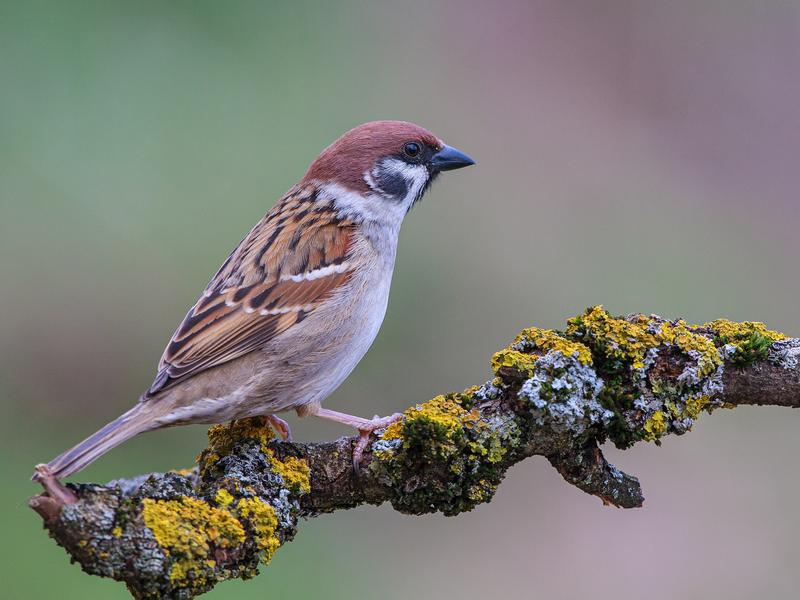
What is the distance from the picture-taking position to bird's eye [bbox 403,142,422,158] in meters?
3.95

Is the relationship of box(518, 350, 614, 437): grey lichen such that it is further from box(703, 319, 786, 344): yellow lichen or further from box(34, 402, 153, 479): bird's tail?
box(34, 402, 153, 479): bird's tail

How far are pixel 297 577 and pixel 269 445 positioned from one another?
2.13 meters

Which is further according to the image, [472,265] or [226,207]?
[472,265]

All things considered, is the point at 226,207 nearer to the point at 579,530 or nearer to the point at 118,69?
the point at 118,69

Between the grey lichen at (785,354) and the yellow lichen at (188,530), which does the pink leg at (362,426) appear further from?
the grey lichen at (785,354)

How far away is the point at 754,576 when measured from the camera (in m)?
4.97

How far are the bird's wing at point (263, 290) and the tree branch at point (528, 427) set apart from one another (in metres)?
0.42

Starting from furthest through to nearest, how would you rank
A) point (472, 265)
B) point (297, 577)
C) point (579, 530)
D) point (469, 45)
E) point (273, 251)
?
point (469, 45)
point (472, 265)
point (579, 530)
point (297, 577)
point (273, 251)

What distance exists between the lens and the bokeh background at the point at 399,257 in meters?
5.04

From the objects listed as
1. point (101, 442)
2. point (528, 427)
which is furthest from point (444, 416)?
point (101, 442)

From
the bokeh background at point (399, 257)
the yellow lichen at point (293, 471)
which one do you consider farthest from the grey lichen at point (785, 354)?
the bokeh background at point (399, 257)

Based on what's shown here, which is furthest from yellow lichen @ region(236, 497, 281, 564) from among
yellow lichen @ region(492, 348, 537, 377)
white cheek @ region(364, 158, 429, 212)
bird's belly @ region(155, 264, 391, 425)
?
white cheek @ region(364, 158, 429, 212)

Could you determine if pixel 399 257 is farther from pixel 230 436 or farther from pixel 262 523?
pixel 262 523

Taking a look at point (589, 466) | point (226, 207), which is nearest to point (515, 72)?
point (226, 207)
